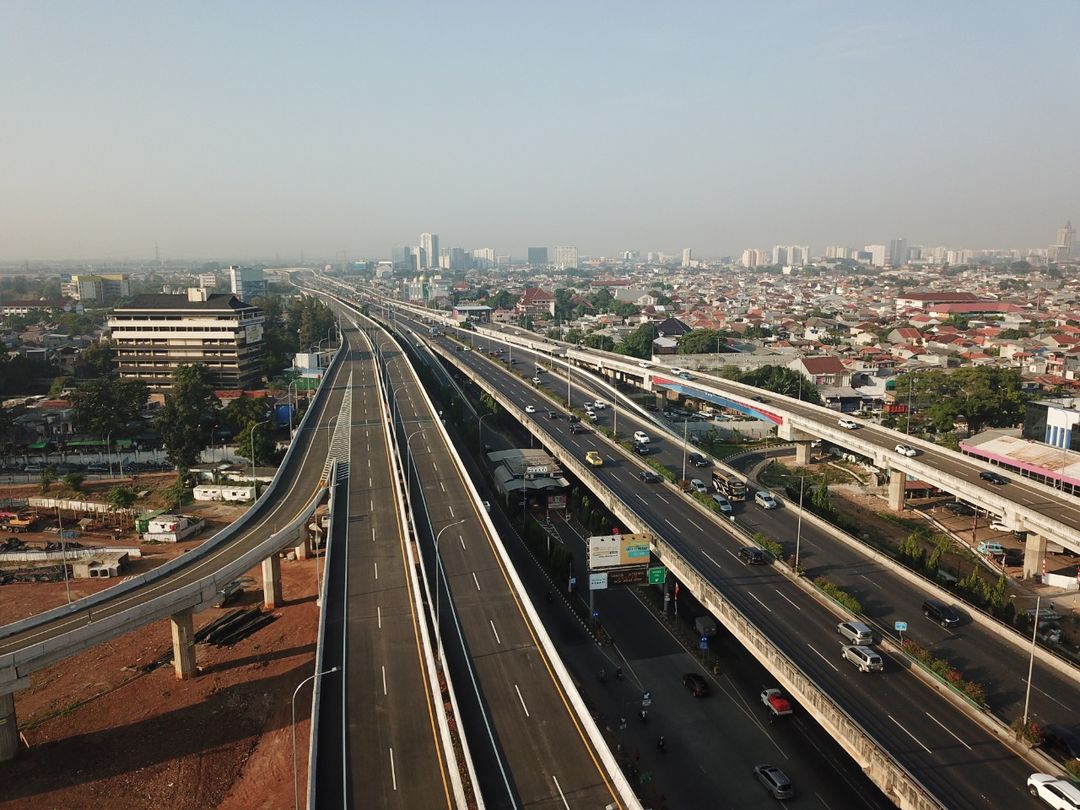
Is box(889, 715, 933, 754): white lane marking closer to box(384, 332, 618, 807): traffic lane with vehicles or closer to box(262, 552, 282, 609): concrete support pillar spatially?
box(384, 332, 618, 807): traffic lane with vehicles

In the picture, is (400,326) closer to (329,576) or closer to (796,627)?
(329,576)

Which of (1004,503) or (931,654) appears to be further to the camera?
(1004,503)

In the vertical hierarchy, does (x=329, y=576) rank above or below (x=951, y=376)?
below

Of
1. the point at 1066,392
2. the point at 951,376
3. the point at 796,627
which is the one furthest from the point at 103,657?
the point at 1066,392

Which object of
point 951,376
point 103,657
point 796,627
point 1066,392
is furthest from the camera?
point 1066,392

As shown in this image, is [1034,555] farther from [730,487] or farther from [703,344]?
[703,344]

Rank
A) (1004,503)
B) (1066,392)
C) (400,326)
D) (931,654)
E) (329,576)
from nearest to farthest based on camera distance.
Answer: (931,654) → (329,576) → (1004,503) → (1066,392) → (400,326)

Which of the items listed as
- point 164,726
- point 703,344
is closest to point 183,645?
point 164,726
